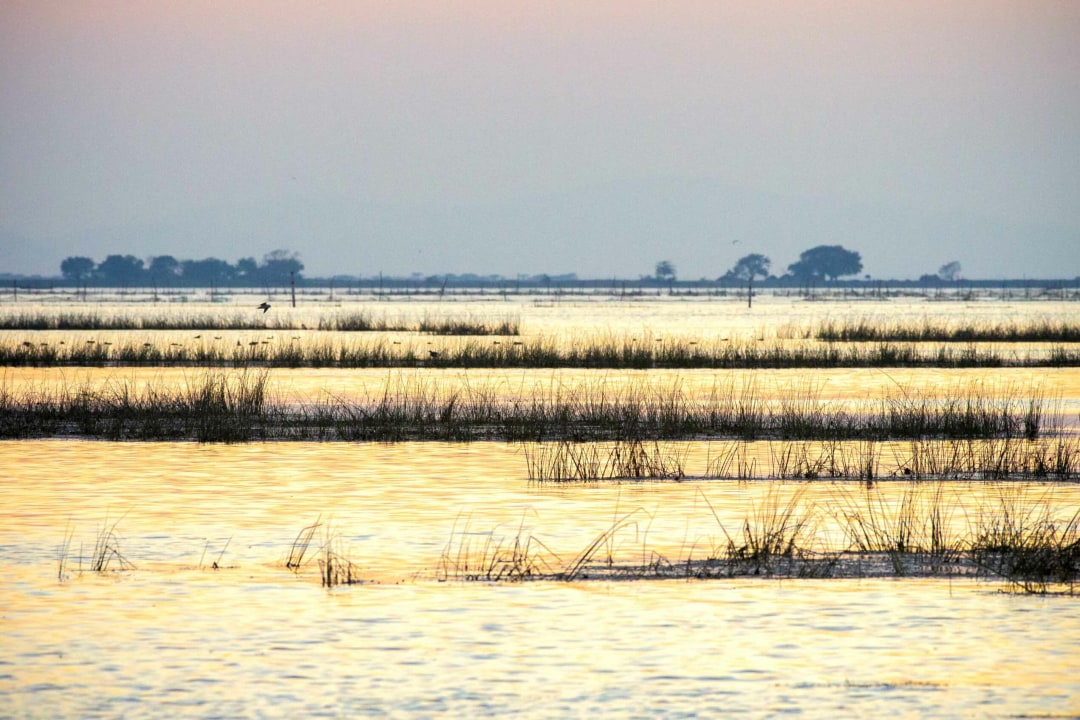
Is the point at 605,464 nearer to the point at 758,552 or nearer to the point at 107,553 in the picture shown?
the point at 758,552

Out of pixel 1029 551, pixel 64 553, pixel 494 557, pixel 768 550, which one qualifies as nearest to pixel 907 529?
pixel 1029 551

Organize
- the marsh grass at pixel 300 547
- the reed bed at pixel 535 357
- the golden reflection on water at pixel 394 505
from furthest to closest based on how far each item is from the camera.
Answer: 1. the reed bed at pixel 535 357
2. the golden reflection on water at pixel 394 505
3. the marsh grass at pixel 300 547

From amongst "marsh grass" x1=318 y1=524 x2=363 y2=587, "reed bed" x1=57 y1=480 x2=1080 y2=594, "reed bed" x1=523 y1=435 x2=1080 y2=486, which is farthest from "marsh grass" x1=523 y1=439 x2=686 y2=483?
"marsh grass" x1=318 y1=524 x2=363 y2=587

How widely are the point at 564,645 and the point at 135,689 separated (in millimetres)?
2205

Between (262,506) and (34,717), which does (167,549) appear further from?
(34,717)

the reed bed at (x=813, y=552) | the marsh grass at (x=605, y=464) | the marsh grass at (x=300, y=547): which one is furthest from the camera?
the marsh grass at (x=605, y=464)

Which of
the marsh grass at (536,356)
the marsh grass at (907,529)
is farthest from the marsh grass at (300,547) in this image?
the marsh grass at (536,356)

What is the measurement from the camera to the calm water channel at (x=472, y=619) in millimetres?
6828

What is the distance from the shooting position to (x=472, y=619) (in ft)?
27.7

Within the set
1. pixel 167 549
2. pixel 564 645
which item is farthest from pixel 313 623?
pixel 167 549

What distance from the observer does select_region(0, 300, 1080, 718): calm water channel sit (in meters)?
6.83

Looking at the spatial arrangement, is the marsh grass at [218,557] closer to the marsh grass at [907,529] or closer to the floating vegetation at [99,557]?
the floating vegetation at [99,557]

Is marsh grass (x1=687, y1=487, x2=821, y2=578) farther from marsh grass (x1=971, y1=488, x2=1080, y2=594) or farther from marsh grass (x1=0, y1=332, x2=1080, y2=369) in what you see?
marsh grass (x1=0, y1=332, x2=1080, y2=369)

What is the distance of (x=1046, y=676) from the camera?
718 centimetres
